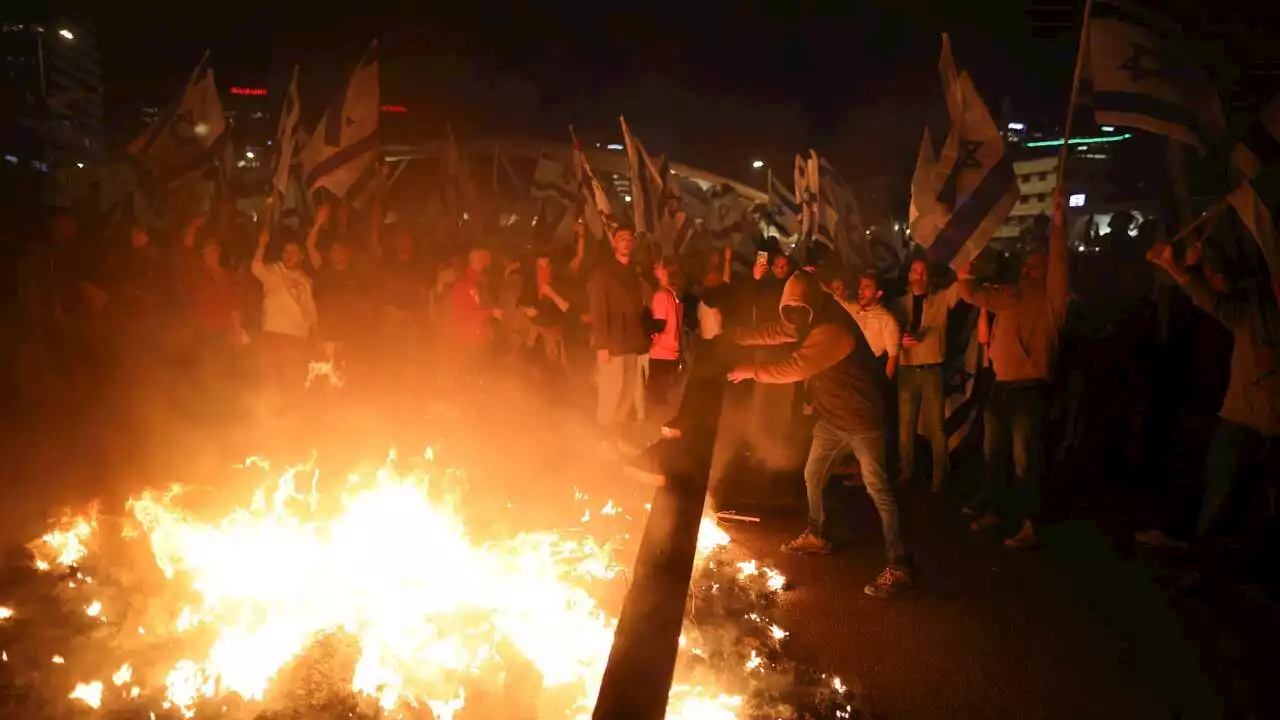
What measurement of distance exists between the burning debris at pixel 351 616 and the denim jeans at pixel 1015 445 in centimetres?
224

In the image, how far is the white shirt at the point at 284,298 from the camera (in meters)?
9.52

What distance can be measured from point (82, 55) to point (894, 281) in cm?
2725

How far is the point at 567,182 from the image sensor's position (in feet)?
57.2

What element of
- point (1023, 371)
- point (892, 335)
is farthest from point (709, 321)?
point (1023, 371)

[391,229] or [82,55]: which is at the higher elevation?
[82,55]

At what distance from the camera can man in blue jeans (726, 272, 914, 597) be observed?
17.9 ft

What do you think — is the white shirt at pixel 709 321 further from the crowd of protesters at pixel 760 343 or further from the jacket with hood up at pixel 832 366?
the jacket with hood up at pixel 832 366

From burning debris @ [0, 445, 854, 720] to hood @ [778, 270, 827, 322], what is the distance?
1888 mm

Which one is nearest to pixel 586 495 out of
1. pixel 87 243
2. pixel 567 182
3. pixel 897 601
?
pixel 897 601

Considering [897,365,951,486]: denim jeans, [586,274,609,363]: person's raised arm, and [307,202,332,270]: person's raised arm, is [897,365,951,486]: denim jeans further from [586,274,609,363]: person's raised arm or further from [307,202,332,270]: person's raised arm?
[307,202,332,270]: person's raised arm

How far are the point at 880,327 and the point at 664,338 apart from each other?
7.98 feet

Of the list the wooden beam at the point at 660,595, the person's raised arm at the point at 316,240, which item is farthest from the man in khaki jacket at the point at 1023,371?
the person's raised arm at the point at 316,240

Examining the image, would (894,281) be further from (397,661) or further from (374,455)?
(397,661)

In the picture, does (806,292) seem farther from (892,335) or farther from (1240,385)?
(1240,385)
